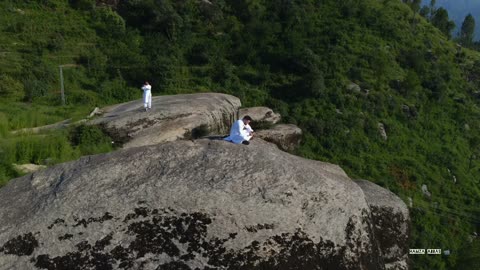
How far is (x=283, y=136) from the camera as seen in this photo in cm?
3194

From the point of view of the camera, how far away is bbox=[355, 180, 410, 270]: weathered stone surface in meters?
14.7

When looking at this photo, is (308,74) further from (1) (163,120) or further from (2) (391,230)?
(2) (391,230)

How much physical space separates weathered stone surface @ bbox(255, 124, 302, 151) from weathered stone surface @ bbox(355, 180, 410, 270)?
14.6 m

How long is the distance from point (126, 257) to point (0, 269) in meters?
2.87

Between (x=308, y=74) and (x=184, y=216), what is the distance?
4180 cm

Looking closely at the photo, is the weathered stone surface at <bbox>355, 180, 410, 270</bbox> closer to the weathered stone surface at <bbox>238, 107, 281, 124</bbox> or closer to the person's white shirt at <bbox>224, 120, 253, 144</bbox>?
the person's white shirt at <bbox>224, 120, 253, 144</bbox>

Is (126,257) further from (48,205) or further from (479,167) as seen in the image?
(479,167)

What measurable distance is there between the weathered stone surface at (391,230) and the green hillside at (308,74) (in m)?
22.7

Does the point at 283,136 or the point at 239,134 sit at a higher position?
the point at 239,134

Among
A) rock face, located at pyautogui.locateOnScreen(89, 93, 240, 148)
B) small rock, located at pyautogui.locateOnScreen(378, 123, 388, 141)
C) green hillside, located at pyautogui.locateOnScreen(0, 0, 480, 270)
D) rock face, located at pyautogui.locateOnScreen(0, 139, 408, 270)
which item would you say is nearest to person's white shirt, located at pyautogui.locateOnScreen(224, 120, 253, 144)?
rock face, located at pyautogui.locateOnScreen(0, 139, 408, 270)

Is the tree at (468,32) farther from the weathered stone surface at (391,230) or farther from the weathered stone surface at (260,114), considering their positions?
the weathered stone surface at (391,230)

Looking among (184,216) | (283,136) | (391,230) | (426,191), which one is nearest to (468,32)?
(426,191)

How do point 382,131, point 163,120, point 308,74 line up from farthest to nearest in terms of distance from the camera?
point 308,74 → point 382,131 → point 163,120

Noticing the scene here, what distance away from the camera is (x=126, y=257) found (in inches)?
400
